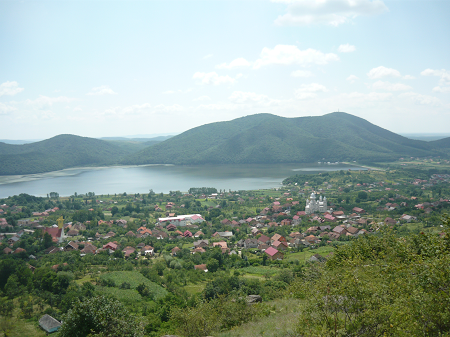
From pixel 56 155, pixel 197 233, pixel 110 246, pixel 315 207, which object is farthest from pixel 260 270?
pixel 56 155

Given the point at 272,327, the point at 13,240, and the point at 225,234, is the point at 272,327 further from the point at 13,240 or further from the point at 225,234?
the point at 13,240

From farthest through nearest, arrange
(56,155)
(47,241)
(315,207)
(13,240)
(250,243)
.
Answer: (56,155)
(315,207)
(13,240)
(250,243)
(47,241)

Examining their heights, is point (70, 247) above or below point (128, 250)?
above

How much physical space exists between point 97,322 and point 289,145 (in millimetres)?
102503

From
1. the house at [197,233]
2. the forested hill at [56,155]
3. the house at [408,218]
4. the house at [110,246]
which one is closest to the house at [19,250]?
the house at [110,246]

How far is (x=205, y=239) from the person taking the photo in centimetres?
2630

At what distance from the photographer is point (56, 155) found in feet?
321

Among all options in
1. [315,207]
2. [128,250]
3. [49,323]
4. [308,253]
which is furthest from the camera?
[315,207]

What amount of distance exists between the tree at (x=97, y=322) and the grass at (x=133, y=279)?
7.44m

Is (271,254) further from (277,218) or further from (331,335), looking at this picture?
(331,335)

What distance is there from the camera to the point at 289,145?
348 ft

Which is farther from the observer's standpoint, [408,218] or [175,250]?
[408,218]

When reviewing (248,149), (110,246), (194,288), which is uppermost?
(248,149)

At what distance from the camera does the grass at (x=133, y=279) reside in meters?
15.2
